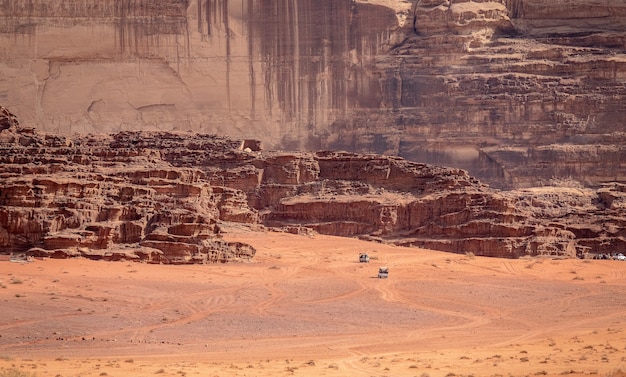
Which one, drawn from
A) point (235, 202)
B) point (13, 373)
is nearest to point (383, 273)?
point (235, 202)

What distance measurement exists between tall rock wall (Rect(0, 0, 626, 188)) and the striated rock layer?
899 centimetres

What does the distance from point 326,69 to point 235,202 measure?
2725cm

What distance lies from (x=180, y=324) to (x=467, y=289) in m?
13.6

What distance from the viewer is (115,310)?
40.5 meters

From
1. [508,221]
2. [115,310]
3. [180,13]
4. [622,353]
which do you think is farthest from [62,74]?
[622,353]

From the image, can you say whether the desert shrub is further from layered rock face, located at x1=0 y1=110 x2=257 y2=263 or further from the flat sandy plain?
layered rock face, located at x1=0 y1=110 x2=257 y2=263

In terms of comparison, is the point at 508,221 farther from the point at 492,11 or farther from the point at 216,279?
the point at 492,11

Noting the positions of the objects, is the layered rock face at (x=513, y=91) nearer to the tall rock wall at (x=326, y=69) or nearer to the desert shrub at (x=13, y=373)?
the tall rock wall at (x=326, y=69)

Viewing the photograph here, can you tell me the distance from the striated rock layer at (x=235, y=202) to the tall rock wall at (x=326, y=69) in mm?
8985

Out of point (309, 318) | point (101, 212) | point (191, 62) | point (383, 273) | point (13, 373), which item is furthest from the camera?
point (191, 62)

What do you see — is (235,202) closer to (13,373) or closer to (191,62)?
(191,62)

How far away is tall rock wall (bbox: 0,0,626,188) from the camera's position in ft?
288

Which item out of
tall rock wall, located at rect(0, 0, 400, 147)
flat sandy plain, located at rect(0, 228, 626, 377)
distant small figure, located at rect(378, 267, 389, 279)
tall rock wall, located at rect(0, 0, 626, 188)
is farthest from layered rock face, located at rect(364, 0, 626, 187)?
distant small figure, located at rect(378, 267, 389, 279)

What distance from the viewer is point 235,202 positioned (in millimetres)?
65312
